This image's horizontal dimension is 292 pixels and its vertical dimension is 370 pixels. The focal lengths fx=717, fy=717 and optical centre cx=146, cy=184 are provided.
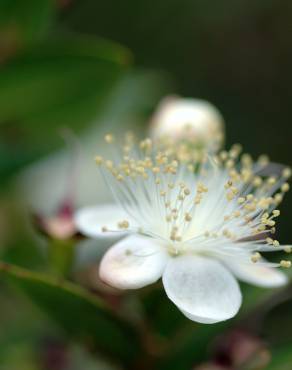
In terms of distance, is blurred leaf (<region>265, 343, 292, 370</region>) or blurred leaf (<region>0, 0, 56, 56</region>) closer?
blurred leaf (<region>265, 343, 292, 370</region>)

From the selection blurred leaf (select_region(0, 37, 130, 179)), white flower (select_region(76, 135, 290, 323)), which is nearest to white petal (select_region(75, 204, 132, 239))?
white flower (select_region(76, 135, 290, 323))

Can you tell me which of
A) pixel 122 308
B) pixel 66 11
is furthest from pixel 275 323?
pixel 66 11

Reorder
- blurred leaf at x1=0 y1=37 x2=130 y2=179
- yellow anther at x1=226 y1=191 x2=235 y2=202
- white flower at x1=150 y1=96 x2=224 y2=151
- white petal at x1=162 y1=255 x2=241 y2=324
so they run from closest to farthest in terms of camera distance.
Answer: white petal at x1=162 y1=255 x2=241 y2=324 < yellow anther at x1=226 y1=191 x2=235 y2=202 < white flower at x1=150 y1=96 x2=224 y2=151 < blurred leaf at x1=0 y1=37 x2=130 y2=179

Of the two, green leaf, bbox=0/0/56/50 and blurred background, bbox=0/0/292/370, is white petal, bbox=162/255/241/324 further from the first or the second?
green leaf, bbox=0/0/56/50

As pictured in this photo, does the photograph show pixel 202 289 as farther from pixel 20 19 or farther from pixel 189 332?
Answer: pixel 20 19

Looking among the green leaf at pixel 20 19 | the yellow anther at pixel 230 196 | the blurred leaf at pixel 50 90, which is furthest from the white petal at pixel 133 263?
the green leaf at pixel 20 19
